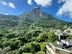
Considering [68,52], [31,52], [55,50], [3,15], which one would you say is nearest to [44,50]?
[31,52]

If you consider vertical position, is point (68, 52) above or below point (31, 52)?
above

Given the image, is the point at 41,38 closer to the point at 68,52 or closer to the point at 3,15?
the point at 68,52

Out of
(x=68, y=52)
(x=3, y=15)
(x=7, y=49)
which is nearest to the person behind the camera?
(x=68, y=52)

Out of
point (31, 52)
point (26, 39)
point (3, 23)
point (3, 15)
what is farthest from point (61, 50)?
point (3, 15)

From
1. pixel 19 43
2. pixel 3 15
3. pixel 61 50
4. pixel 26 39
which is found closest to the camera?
pixel 61 50

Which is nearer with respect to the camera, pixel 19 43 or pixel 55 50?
pixel 55 50

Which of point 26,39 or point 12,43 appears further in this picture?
point 26,39

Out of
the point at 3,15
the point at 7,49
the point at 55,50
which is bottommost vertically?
the point at 7,49

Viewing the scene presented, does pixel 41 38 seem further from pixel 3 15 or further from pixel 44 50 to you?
pixel 3 15

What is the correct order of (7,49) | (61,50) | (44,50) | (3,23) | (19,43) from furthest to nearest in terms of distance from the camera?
(3,23) < (19,43) < (7,49) < (44,50) < (61,50)
